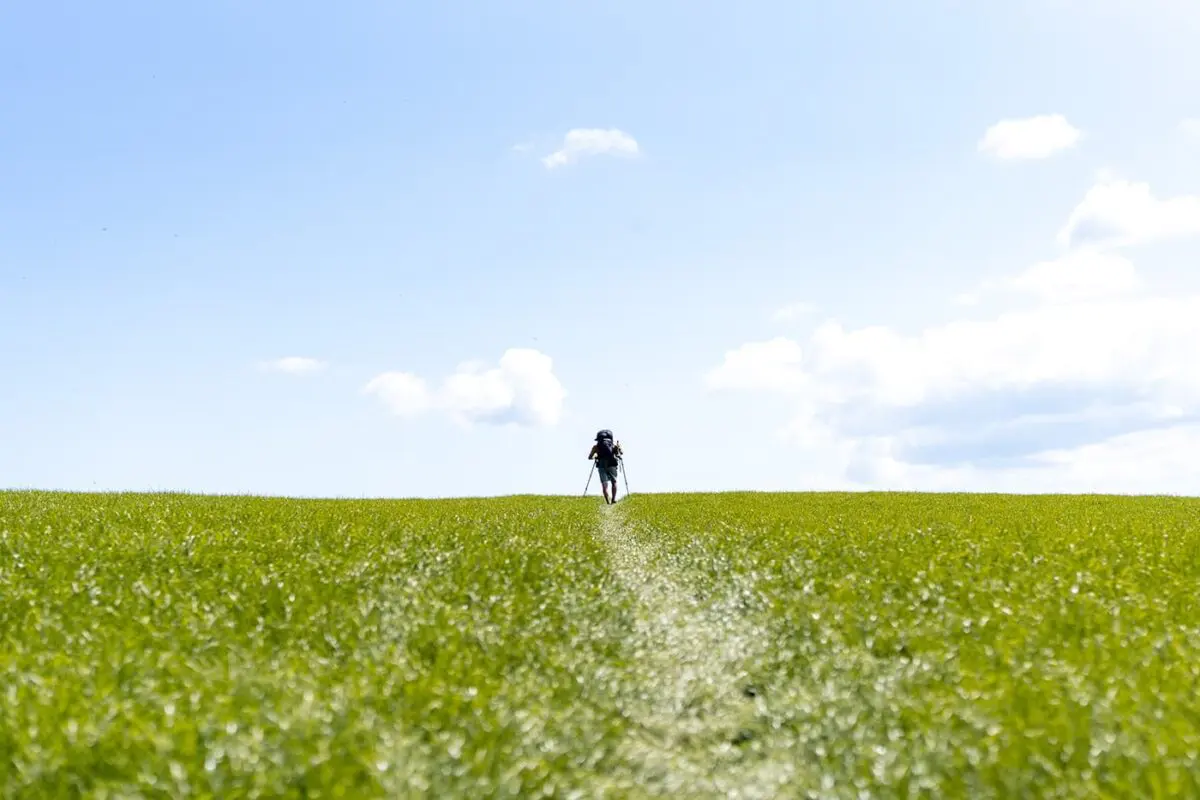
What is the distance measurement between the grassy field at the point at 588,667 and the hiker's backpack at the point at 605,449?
2059 cm

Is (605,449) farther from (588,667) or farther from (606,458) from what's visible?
(588,667)

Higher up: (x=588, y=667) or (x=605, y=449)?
(x=605, y=449)

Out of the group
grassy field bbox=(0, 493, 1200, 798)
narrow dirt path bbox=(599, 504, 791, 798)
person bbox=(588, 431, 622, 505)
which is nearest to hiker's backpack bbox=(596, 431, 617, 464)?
person bbox=(588, 431, 622, 505)

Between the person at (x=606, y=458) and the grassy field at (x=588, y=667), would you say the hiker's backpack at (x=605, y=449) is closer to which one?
the person at (x=606, y=458)

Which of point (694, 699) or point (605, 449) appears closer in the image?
point (694, 699)

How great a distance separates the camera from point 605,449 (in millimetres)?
38500

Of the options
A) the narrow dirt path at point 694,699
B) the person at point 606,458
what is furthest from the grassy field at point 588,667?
the person at point 606,458

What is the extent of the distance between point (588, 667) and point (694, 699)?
1115mm

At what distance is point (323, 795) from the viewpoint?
6.07 metres

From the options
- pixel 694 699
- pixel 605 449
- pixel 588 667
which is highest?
pixel 605 449

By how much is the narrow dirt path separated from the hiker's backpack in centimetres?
2272

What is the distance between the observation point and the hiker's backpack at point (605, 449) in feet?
126

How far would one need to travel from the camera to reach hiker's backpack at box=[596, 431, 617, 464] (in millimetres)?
38438

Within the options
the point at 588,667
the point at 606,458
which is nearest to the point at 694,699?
the point at 588,667
